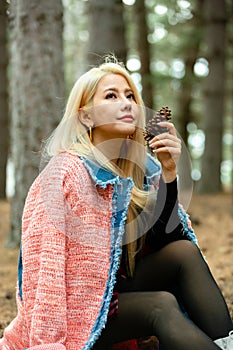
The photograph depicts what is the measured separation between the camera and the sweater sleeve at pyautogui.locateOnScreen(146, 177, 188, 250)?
2.26 m

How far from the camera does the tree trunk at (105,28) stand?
5850mm

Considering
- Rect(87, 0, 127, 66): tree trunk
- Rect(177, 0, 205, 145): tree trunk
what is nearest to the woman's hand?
Rect(87, 0, 127, 66): tree trunk

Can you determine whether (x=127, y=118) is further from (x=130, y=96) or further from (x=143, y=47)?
(x=143, y=47)

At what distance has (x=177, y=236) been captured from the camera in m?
2.38

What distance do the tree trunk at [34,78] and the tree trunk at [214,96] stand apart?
5169mm

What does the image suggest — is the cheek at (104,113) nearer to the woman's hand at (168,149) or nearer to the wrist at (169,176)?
the woman's hand at (168,149)

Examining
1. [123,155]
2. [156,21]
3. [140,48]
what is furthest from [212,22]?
[123,155]

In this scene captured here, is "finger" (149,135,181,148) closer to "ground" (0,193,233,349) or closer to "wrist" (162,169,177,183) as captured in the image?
"wrist" (162,169,177,183)

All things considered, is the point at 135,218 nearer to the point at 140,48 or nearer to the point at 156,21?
the point at 140,48

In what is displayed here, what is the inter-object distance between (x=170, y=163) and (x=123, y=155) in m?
0.26

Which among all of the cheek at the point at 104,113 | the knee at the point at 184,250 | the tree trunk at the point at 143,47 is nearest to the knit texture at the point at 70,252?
the cheek at the point at 104,113

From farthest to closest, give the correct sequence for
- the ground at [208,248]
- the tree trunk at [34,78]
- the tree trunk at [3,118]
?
the tree trunk at [3,118] < the tree trunk at [34,78] < the ground at [208,248]

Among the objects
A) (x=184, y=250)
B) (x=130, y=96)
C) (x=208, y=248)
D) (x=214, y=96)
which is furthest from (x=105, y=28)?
(x=184, y=250)

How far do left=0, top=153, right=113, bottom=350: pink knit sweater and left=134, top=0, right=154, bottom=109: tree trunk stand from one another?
7537 mm
